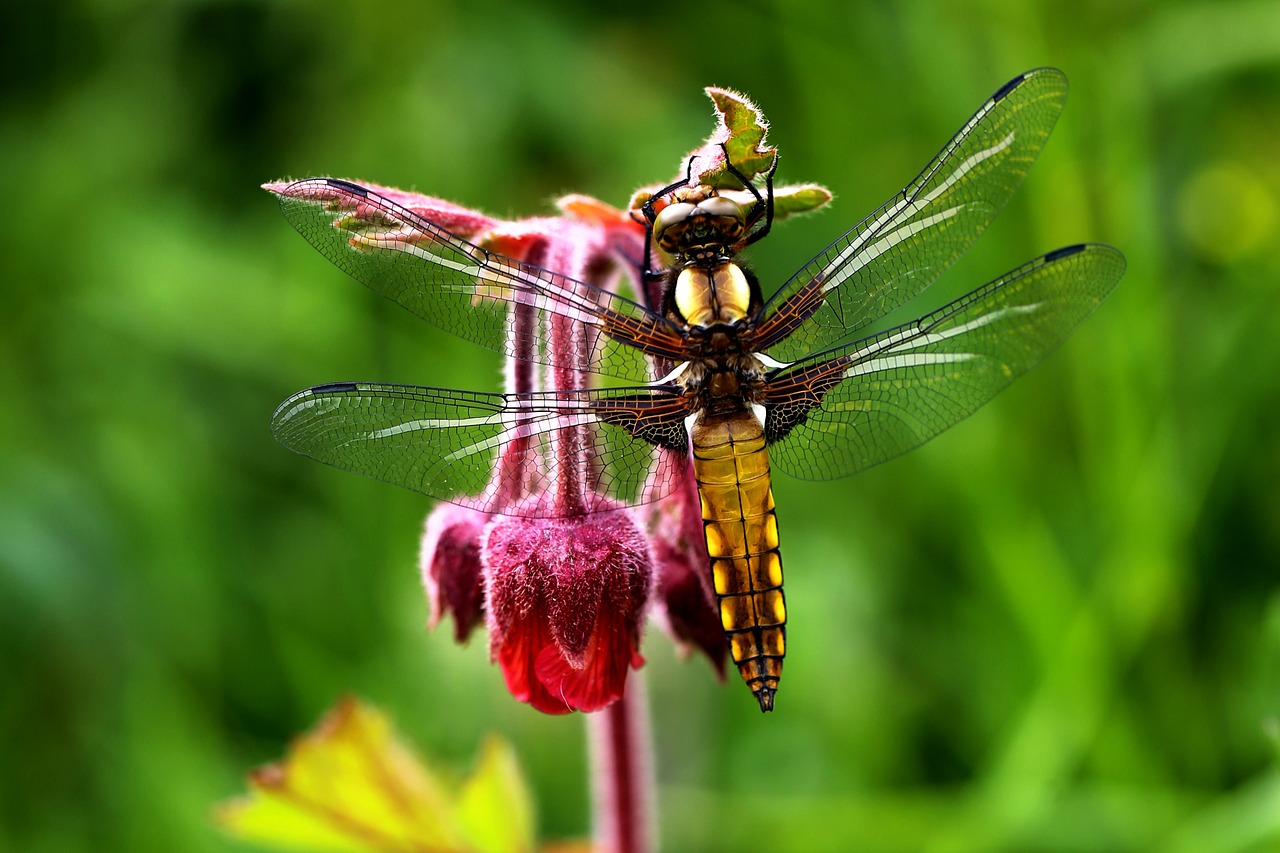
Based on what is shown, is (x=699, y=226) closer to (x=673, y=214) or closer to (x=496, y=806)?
(x=673, y=214)

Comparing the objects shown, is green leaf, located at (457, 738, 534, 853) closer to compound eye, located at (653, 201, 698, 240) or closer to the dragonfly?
the dragonfly

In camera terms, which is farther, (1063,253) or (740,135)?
(1063,253)

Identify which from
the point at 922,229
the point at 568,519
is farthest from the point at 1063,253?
the point at 568,519

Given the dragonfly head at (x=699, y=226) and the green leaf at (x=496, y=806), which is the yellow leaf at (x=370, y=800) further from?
the dragonfly head at (x=699, y=226)

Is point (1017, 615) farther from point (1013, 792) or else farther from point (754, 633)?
point (754, 633)

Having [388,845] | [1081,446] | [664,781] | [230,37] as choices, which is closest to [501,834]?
[388,845]
